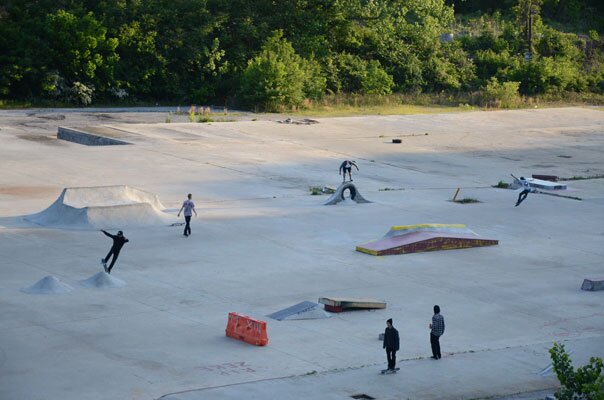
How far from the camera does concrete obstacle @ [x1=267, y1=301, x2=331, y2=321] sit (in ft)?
73.9

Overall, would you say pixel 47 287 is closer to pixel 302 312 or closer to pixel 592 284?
pixel 302 312

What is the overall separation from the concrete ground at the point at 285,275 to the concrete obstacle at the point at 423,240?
326mm

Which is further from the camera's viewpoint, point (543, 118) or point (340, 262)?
point (543, 118)

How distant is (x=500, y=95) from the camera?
7256cm

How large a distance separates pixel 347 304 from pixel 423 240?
7078mm

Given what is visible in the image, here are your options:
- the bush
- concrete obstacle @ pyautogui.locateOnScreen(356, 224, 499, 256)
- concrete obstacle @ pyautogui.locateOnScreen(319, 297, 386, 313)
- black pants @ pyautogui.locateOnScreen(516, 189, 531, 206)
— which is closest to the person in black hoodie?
concrete obstacle @ pyautogui.locateOnScreen(319, 297, 386, 313)

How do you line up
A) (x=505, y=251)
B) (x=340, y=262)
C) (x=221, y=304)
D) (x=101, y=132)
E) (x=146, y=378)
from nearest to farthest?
(x=146, y=378)
(x=221, y=304)
(x=340, y=262)
(x=505, y=251)
(x=101, y=132)

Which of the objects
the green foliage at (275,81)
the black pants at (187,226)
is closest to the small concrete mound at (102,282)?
the black pants at (187,226)

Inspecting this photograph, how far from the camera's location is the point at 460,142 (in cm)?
5616

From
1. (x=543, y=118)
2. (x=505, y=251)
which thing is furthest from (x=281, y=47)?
(x=505, y=251)

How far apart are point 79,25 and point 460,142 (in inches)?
941

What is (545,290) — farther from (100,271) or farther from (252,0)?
(252,0)

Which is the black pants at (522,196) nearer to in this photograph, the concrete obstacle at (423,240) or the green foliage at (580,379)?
the concrete obstacle at (423,240)

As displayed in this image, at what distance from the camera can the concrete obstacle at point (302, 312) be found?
73.9 feet
